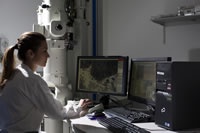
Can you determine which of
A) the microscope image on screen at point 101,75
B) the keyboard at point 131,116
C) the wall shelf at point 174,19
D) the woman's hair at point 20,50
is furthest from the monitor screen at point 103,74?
the woman's hair at point 20,50

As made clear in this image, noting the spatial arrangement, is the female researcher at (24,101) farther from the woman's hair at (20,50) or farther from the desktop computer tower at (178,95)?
the desktop computer tower at (178,95)

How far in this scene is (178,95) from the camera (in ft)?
4.84

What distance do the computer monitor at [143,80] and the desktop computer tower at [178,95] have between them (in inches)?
10.5

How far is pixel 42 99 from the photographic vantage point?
1646mm

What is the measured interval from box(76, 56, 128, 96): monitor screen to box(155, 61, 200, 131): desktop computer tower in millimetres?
567

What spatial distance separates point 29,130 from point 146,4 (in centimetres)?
156

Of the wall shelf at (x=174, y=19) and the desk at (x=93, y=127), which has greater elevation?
the wall shelf at (x=174, y=19)

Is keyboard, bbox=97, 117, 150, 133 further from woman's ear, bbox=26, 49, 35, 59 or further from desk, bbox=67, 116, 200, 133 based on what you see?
woman's ear, bbox=26, 49, 35, 59

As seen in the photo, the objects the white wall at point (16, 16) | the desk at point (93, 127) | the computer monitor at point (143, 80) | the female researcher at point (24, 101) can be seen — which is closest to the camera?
the desk at point (93, 127)

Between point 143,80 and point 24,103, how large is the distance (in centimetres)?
88

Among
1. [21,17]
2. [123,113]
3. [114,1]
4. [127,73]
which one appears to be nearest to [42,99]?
[123,113]

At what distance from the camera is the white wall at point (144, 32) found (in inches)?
86.0

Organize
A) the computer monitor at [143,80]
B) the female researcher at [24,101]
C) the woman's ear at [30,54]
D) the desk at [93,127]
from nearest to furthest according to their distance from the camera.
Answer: the desk at [93,127], the female researcher at [24,101], the woman's ear at [30,54], the computer monitor at [143,80]

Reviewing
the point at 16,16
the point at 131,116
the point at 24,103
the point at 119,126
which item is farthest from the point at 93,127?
the point at 16,16
